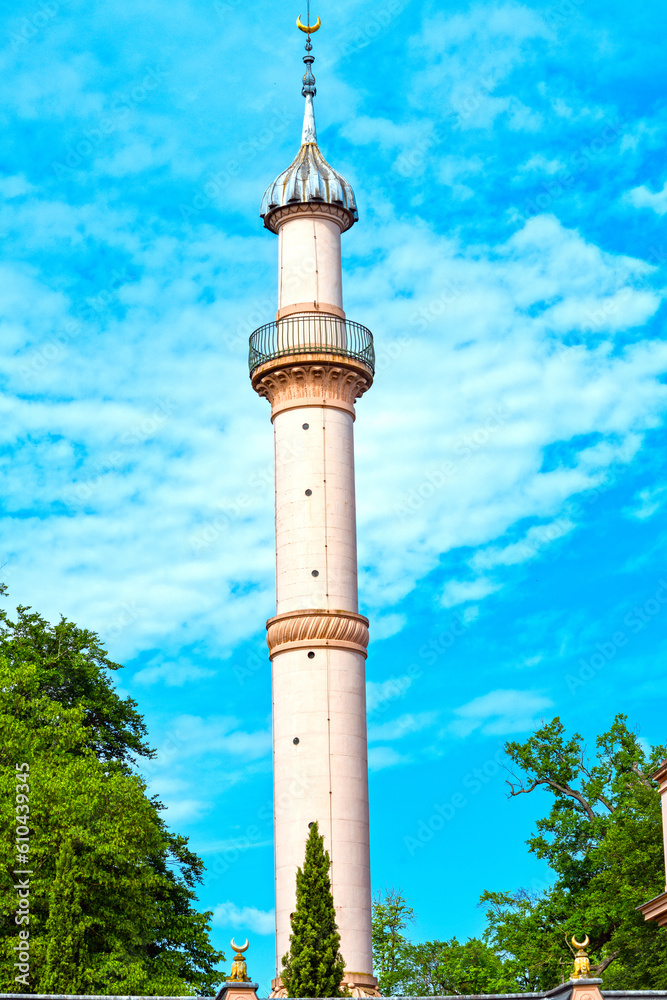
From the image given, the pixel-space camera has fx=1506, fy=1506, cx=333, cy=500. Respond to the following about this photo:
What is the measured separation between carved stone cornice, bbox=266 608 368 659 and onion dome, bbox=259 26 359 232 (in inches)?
664

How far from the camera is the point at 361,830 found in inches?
2095

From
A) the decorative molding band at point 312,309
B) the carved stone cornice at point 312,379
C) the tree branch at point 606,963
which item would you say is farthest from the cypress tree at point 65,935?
the tree branch at point 606,963

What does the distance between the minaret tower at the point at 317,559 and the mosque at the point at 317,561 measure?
1.9 inches

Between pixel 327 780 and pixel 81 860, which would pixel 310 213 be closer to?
pixel 327 780

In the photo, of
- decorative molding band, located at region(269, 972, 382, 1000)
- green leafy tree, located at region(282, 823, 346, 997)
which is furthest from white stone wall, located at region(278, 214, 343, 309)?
decorative molding band, located at region(269, 972, 382, 1000)

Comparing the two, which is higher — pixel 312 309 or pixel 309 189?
pixel 309 189

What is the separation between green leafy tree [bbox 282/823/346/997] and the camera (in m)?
43.4

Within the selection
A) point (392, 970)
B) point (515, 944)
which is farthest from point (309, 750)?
point (392, 970)

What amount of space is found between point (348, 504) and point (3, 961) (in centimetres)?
2014

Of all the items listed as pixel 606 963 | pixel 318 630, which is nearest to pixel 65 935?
pixel 318 630

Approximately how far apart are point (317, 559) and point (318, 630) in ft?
8.84

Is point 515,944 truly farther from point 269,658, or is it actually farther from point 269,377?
point 269,377

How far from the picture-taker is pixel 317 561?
181 ft

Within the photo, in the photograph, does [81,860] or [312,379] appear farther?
[312,379]
